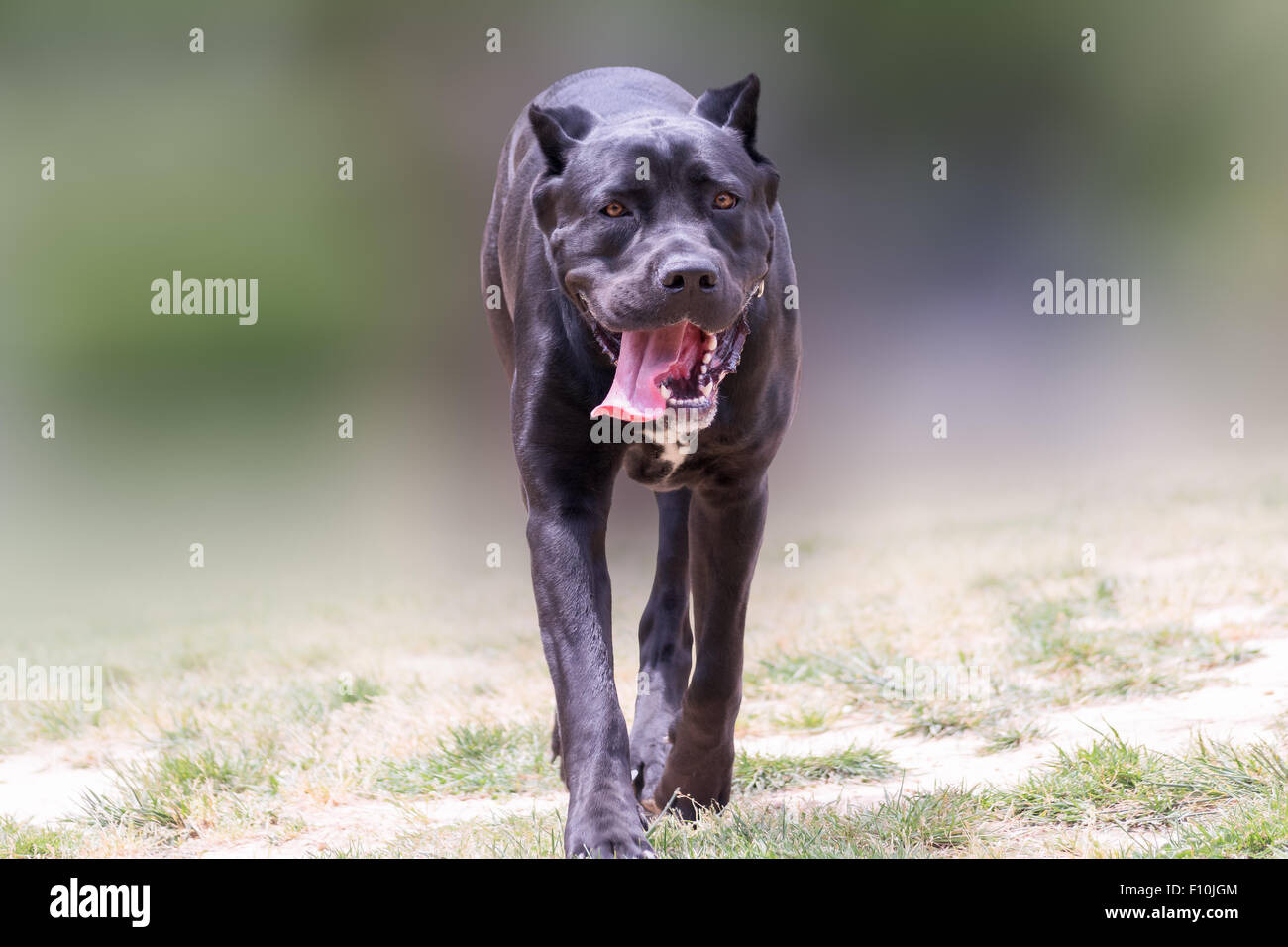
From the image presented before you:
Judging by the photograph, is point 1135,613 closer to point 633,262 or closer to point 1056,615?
point 1056,615

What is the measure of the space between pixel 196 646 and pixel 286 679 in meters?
0.93

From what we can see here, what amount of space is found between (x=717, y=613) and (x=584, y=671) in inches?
27.4

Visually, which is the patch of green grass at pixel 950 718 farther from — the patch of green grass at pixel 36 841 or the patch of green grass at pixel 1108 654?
the patch of green grass at pixel 36 841

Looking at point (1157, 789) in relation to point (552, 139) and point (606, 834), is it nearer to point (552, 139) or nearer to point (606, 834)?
point (606, 834)

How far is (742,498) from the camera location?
3.71 metres

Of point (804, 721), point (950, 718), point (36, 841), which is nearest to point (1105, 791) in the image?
point (950, 718)

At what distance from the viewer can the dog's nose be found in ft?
9.62

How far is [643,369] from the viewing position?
10.3 feet

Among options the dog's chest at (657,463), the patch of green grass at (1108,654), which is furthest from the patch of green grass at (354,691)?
the patch of green grass at (1108,654)

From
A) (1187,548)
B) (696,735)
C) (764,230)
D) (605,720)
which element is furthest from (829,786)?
(1187,548)

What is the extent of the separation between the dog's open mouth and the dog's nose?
0.54 feet

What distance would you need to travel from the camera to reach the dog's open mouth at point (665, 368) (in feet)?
10.1

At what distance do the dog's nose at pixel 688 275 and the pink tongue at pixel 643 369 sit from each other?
7.0 inches
